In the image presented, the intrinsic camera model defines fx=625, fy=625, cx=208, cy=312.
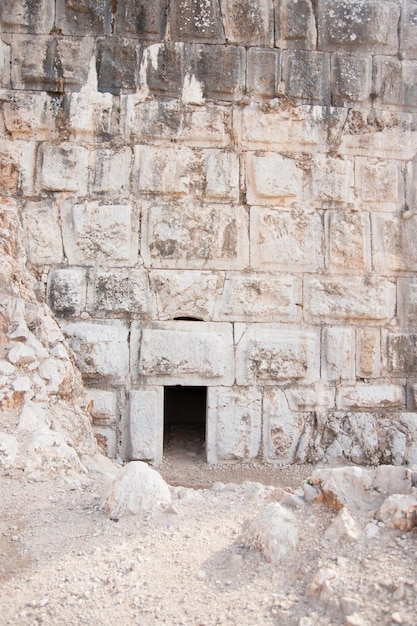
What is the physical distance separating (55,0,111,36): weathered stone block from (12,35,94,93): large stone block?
0.10m

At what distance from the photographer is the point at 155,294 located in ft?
16.4

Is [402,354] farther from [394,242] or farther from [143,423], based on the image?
[143,423]

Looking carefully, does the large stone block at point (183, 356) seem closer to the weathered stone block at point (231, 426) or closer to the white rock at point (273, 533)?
the weathered stone block at point (231, 426)

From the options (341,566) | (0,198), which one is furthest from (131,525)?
(0,198)

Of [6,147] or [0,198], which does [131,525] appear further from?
[6,147]

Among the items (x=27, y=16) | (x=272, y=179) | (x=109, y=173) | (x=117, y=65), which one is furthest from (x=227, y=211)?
(x=27, y=16)

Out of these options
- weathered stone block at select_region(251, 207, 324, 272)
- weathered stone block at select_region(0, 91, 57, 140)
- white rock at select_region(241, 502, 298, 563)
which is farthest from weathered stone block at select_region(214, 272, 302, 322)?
white rock at select_region(241, 502, 298, 563)

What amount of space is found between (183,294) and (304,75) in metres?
2.11

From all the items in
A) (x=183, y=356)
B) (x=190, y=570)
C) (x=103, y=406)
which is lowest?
(x=190, y=570)

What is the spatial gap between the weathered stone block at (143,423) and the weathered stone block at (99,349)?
0.20 meters

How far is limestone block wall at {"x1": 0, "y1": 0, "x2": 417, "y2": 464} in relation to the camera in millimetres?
4969

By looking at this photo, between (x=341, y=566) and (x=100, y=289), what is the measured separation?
316cm

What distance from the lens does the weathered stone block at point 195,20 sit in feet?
16.8

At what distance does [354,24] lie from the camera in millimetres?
5270
